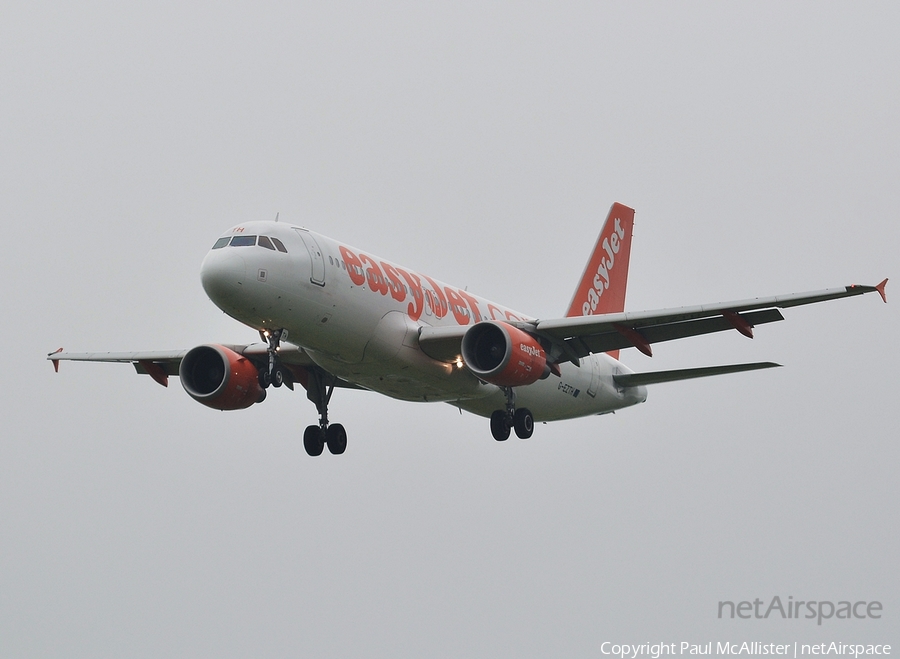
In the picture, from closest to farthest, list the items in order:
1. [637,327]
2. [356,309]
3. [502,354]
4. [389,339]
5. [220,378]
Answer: [356,309] → [389,339] → [502,354] → [637,327] → [220,378]

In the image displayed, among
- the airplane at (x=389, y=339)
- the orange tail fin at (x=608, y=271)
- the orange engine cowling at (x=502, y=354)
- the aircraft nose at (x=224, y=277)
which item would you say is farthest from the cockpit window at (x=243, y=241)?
the orange tail fin at (x=608, y=271)

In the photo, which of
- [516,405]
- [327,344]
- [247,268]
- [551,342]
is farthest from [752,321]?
[247,268]

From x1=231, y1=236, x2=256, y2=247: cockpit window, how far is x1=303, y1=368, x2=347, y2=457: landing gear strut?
8.11 m

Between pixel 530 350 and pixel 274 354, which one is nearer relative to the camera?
pixel 274 354

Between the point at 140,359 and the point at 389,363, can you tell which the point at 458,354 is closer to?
the point at 389,363

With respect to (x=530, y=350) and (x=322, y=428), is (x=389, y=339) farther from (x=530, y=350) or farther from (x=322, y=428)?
(x=322, y=428)

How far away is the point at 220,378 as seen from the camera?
36.6 metres

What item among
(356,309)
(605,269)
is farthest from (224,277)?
(605,269)

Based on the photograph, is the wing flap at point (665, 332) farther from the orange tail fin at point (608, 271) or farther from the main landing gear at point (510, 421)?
the orange tail fin at point (608, 271)

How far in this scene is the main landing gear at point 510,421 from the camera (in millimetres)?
37406

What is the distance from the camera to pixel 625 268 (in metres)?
48.0

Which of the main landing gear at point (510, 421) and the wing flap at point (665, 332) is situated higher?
the wing flap at point (665, 332)

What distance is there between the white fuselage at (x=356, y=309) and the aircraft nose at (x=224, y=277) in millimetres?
24

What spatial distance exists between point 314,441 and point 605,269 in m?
13.8
